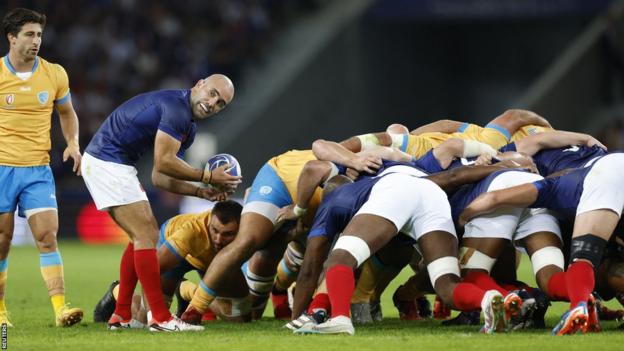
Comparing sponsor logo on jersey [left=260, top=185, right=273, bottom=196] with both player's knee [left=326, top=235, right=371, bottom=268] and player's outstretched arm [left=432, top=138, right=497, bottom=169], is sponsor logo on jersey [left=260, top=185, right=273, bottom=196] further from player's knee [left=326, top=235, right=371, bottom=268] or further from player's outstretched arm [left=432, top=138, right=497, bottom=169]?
player's knee [left=326, top=235, right=371, bottom=268]

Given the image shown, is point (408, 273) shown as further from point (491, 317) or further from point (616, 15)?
point (616, 15)

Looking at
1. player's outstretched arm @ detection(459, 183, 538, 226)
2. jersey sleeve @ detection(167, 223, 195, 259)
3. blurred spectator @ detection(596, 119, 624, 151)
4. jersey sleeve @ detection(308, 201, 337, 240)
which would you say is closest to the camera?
player's outstretched arm @ detection(459, 183, 538, 226)

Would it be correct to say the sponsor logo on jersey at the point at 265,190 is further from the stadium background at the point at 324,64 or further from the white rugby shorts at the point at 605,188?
the stadium background at the point at 324,64

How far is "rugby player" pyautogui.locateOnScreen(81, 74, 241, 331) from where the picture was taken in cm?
801

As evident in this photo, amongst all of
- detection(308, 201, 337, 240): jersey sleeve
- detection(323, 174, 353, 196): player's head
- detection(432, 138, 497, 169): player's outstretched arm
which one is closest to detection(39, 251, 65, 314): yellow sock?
detection(308, 201, 337, 240): jersey sleeve

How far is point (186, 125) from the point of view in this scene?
816 cm

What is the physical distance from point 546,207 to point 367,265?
1574mm

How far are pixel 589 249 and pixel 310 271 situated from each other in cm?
197

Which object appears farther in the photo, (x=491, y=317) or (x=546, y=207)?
(x=546, y=207)

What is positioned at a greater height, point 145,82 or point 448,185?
point 145,82

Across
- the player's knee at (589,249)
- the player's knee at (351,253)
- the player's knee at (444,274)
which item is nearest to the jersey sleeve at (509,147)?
the player's knee at (589,249)

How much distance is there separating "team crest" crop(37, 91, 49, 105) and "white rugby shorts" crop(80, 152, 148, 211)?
802mm

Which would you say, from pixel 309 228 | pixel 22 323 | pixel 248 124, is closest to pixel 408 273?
pixel 309 228

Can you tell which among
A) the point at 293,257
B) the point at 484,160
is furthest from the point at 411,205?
the point at 293,257
